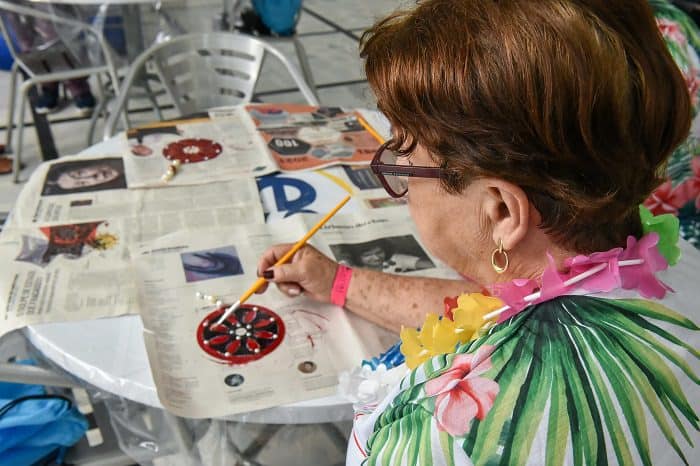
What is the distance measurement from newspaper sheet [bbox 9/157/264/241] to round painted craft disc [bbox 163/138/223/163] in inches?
4.7

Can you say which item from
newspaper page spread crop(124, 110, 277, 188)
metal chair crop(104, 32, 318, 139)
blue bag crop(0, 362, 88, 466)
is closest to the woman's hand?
newspaper page spread crop(124, 110, 277, 188)

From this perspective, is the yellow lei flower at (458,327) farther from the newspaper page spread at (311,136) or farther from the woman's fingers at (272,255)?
the newspaper page spread at (311,136)

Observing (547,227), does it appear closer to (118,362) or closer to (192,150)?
(118,362)

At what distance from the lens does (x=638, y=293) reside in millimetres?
680

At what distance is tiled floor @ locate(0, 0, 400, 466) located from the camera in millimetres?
1133

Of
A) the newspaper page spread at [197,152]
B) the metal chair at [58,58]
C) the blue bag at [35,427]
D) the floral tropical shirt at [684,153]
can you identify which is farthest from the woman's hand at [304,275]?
the metal chair at [58,58]

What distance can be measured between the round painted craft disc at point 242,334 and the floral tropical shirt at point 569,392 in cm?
36

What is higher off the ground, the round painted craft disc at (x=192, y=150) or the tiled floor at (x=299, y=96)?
the round painted craft disc at (x=192, y=150)

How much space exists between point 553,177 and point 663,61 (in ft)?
0.51

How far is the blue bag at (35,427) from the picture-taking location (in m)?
1.37

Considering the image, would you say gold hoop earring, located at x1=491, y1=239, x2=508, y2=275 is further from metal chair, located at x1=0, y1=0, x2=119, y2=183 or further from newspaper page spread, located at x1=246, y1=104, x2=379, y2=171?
metal chair, located at x1=0, y1=0, x2=119, y2=183

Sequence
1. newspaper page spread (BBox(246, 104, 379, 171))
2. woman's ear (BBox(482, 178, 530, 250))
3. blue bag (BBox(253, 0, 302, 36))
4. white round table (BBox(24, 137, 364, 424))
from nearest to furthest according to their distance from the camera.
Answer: woman's ear (BBox(482, 178, 530, 250)) → white round table (BBox(24, 137, 364, 424)) → newspaper page spread (BBox(246, 104, 379, 171)) → blue bag (BBox(253, 0, 302, 36))

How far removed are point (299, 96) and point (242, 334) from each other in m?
3.14

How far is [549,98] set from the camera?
621 mm
